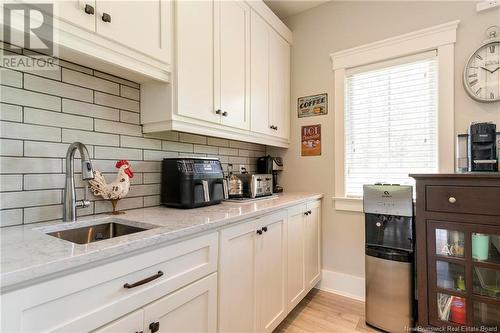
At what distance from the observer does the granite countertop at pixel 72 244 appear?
62cm

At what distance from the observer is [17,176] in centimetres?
109

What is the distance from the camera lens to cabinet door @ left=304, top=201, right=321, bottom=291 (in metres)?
2.17

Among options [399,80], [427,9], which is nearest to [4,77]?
[399,80]

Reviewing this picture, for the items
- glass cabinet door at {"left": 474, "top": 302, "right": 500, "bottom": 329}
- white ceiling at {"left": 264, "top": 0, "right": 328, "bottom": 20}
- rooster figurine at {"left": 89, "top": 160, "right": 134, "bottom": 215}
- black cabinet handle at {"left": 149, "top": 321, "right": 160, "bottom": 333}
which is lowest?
glass cabinet door at {"left": 474, "top": 302, "right": 500, "bottom": 329}

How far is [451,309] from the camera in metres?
1.57

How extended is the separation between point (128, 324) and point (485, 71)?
8.51 ft

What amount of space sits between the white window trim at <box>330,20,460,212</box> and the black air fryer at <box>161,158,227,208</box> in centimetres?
130

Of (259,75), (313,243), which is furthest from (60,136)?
(313,243)

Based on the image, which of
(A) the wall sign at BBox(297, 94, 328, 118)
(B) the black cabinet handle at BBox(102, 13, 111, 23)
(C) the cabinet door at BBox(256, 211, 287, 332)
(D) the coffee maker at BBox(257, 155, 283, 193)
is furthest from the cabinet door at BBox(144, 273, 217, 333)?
(A) the wall sign at BBox(297, 94, 328, 118)

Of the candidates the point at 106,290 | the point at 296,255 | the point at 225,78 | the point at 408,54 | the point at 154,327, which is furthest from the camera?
the point at 408,54

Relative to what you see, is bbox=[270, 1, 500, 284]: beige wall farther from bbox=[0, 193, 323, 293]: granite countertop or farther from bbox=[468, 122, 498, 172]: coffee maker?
bbox=[0, 193, 323, 293]: granite countertop

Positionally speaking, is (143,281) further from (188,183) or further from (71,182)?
(188,183)

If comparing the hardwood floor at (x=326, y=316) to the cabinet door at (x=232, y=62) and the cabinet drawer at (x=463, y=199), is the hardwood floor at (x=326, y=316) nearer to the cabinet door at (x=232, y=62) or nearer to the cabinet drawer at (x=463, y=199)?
the cabinet drawer at (x=463, y=199)

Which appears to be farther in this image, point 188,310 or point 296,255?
point 296,255
